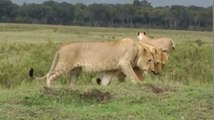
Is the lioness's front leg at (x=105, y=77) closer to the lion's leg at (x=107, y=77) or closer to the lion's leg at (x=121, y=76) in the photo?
the lion's leg at (x=107, y=77)

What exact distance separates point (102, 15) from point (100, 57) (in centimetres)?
7599

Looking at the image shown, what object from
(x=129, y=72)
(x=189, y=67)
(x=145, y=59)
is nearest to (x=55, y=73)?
(x=129, y=72)

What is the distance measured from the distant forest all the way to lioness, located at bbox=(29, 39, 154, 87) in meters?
65.1

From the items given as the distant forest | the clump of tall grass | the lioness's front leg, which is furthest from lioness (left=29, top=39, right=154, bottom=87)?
the distant forest

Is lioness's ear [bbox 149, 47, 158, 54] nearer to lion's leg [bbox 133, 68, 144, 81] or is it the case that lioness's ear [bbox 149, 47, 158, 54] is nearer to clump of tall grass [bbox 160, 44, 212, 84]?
→ lion's leg [bbox 133, 68, 144, 81]

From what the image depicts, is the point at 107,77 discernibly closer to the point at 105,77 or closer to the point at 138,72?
the point at 105,77

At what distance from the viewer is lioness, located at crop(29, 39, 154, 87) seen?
1130 cm

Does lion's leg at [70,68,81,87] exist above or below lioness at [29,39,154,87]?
below

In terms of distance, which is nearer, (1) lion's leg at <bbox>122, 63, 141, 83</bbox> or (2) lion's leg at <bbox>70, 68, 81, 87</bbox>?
(1) lion's leg at <bbox>122, 63, 141, 83</bbox>

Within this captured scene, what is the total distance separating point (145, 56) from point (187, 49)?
9.81 meters

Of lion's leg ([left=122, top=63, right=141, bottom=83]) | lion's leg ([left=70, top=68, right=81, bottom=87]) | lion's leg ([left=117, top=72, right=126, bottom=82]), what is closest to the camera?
lion's leg ([left=122, top=63, right=141, bottom=83])

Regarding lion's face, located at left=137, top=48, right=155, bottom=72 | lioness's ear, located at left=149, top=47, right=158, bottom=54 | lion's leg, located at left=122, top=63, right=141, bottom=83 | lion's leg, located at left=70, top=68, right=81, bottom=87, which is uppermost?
lioness's ear, located at left=149, top=47, right=158, bottom=54

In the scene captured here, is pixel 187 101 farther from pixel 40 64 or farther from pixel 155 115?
pixel 40 64

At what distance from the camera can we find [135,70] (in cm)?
1155
